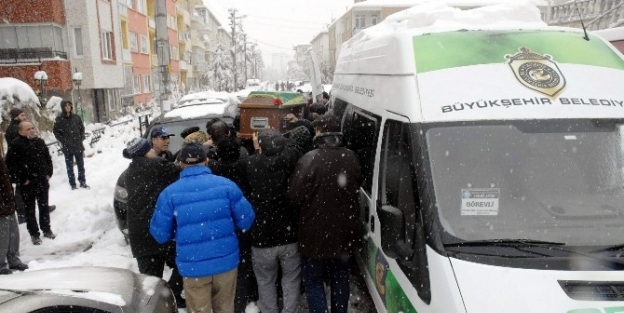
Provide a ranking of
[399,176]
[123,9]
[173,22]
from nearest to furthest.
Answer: [399,176] → [123,9] → [173,22]

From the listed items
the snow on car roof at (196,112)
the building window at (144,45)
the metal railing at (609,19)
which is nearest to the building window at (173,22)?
the building window at (144,45)

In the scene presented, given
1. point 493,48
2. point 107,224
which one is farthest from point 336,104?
point 107,224

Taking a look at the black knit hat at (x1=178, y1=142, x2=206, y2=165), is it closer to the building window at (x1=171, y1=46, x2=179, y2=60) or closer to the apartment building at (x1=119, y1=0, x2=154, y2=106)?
the apartment building at (x1=119, y1=0, x2=154, y2=106)

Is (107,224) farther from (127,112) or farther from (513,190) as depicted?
(127,112)

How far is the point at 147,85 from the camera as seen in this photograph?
126 ft

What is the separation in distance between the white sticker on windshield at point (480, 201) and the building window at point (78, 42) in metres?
26.0

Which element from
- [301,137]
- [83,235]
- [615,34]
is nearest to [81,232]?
[83,235]

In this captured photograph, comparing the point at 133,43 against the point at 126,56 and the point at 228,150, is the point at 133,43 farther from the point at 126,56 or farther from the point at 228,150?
the point at 228,150

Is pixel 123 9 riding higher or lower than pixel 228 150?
higher

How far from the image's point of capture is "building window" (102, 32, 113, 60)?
86.3ft

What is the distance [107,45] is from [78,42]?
114 inches

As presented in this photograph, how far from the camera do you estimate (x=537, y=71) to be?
2.92 metres

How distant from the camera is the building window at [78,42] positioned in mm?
23938

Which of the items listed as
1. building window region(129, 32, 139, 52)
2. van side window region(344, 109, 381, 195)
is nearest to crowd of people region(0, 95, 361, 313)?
van side window region(344, 109, 381, 195)
